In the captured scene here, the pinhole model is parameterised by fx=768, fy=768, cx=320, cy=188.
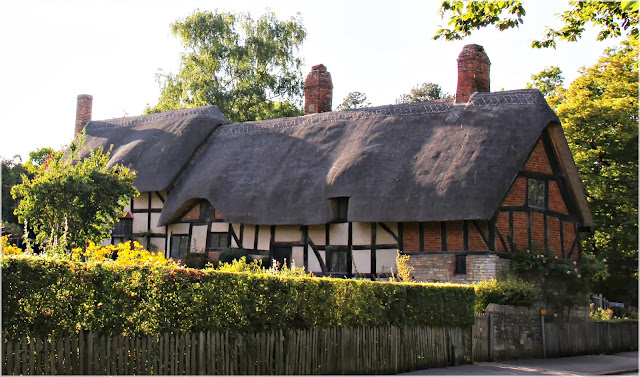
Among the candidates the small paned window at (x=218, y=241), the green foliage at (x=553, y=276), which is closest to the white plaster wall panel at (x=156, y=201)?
the small paned window at (x=218, y=241)

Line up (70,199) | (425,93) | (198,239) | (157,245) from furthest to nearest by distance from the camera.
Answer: (425,93), (157,245), (198,239), (70,199)

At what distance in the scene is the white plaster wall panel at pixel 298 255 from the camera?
22.6 m

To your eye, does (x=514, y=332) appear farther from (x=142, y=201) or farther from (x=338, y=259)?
(x=142, y=201)

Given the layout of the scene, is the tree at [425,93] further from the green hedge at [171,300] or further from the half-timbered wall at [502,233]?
the green hedge at [171,300]

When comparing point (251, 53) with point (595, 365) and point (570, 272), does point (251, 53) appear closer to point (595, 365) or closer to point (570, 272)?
point (570, 272)

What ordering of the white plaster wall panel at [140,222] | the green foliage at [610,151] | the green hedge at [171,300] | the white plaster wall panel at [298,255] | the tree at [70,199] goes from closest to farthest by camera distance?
the green hedge at [171,300]
the tree at [70,199]
the white plaster wall panel at [298,255]
the white plaster wall panel at [140,222]
the green foliage at [610,151]

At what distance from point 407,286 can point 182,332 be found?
5002 mm

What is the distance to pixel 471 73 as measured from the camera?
24078 millimetres

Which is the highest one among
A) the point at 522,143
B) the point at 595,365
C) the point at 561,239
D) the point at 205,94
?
the point at 205,94

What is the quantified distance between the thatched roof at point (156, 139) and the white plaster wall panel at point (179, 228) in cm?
130

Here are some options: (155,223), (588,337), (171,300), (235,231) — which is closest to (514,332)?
(588,337)

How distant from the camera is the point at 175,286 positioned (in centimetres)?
1009

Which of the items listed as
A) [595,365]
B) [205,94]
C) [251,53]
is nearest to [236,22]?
[251,53]

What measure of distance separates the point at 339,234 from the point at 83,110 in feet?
53.7
